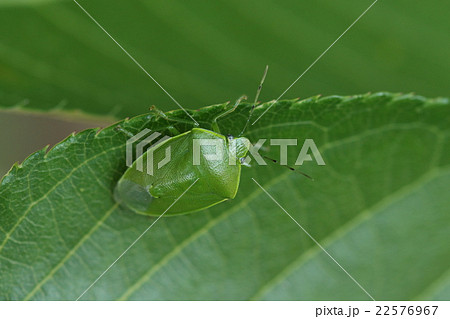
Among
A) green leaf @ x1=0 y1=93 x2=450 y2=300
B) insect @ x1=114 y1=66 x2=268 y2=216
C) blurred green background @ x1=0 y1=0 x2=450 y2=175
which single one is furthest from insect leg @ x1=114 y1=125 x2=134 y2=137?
blurred green background @ x1=0 y1=0 x2=450 y2=175

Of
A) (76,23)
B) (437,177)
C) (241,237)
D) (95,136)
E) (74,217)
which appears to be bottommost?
(437,177)

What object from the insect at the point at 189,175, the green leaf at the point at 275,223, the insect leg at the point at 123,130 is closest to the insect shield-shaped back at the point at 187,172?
the insect at the point at 189,175

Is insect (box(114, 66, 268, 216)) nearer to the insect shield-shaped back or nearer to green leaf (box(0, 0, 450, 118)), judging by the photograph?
the insect shield-shaped back

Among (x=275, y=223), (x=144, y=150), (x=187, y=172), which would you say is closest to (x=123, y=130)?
(x=144, y=150)

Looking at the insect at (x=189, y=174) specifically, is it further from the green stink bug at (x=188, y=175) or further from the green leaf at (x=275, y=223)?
the green leaf at (x=275, y=223)

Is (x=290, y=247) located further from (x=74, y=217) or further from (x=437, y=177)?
(x=74, y=217)

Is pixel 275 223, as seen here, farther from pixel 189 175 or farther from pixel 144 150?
pixel 144 150

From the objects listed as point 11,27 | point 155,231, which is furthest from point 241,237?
point 11,27
